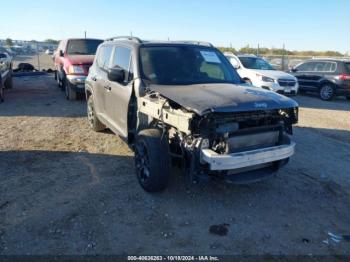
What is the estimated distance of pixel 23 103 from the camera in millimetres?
10633

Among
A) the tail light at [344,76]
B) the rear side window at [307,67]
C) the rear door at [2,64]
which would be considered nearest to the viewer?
the rear door at [2,64]

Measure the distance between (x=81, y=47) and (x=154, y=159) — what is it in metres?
9.50

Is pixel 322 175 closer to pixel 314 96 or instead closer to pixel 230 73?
pixel 230 73

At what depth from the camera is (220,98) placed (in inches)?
160

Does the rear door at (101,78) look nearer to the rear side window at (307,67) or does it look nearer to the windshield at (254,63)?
the windshield at (254,63)

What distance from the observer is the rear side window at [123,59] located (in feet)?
17.0

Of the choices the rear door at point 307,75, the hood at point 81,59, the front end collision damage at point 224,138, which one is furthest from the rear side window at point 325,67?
the front end collision damage at point 224,138

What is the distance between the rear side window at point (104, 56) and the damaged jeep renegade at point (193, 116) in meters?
0.53

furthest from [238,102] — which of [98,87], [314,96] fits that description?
[314,96]

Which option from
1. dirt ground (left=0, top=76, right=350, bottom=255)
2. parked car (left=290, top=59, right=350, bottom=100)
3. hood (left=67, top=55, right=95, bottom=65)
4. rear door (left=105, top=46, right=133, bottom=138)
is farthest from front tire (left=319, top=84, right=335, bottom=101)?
rear door (left=105, top=46, right=133, bottom=138)

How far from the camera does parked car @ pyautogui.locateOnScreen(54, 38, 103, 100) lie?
10727 millimetres

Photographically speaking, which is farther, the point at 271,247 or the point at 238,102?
the point at 238,102

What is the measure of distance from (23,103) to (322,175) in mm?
8849

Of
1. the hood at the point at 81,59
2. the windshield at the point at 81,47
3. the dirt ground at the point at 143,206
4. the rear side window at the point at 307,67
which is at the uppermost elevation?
the windshield at the point at 81,47
